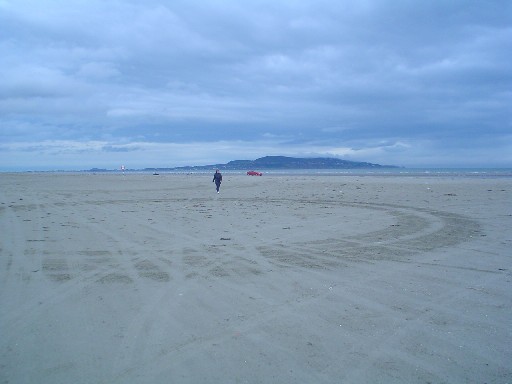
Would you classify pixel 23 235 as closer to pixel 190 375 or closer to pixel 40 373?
pixel 40 373

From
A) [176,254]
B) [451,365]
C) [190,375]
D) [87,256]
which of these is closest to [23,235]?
[87,256]

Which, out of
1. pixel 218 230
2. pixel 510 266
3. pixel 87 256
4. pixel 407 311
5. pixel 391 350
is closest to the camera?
pixel 391 350

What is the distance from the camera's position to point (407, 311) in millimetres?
5957

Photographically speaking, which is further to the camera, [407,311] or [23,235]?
[23,235]

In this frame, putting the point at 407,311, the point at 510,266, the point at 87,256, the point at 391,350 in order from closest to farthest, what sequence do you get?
the point at 391,350 < the point at 407,311 < the point at 510,266 < the point at 87,256

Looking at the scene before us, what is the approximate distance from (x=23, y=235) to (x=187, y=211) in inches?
291

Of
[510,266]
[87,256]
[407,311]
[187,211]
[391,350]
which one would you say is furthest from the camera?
[187,211]

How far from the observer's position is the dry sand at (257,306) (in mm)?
4473

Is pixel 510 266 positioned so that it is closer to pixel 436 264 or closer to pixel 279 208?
pixel 436 264

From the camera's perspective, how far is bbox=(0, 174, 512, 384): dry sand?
14.7ft

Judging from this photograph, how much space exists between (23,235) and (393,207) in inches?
614

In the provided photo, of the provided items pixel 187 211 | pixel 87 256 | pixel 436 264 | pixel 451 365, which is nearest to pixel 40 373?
pixel 451 365

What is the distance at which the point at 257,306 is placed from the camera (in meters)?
6.19

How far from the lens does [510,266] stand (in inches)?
327
